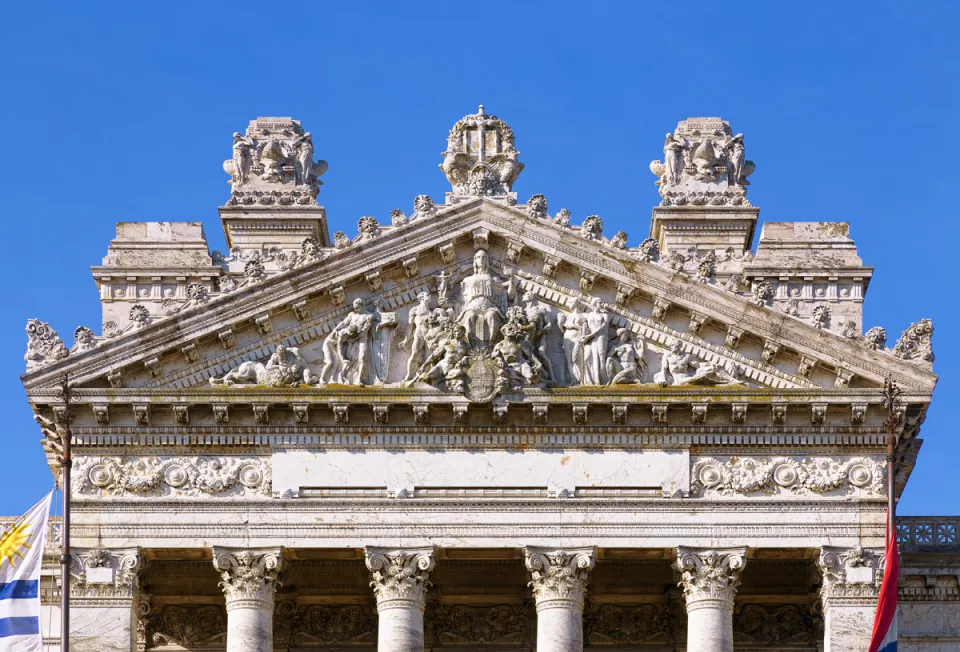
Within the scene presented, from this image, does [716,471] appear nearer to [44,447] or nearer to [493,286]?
[493,286]

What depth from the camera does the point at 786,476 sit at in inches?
2264

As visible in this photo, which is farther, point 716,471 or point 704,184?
point 704,184

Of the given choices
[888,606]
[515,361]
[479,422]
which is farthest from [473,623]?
[888,606]

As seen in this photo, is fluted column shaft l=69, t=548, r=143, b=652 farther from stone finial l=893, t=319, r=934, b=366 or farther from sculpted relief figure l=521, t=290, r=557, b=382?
stone finial l=893, t=319, r=934, b=366

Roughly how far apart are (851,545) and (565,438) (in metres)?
5.85

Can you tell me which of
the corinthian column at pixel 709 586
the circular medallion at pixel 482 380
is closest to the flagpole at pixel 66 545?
the circular medallion at pixel 482 380

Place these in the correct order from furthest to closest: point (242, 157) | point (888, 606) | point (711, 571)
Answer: point (242, 157)
point (711, 571)
point (888, 606)

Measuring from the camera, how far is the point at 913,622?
6119cm

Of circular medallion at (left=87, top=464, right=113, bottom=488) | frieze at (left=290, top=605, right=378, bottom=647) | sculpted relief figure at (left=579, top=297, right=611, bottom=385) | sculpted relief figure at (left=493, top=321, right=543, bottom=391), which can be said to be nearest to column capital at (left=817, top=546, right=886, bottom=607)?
sculpted relief figure at (left=579, top=297, right=611, bottom=385)

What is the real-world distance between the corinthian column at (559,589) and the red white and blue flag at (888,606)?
217 inches

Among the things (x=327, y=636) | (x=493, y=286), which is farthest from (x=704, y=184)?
(x=327, y=636)

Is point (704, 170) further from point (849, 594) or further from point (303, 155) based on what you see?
point (849, 594)

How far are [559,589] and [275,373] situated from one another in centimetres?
691

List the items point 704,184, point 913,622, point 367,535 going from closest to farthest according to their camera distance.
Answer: point 367,535
point 913,622
point 704,184
